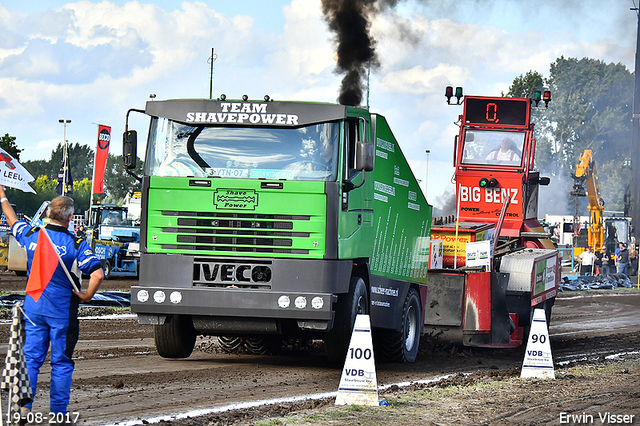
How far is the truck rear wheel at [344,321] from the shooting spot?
33.4ft

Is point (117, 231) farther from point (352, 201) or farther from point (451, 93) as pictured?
point (352, 201)

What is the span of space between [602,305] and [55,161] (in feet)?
374

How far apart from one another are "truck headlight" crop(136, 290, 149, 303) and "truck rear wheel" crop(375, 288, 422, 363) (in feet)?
11.4

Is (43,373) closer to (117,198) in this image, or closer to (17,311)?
(17,311)

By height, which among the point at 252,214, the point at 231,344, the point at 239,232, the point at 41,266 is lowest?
the point at 231,344

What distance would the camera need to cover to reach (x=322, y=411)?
7.59 meters

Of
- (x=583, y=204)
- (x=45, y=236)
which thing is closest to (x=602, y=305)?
(x=45, y=236)

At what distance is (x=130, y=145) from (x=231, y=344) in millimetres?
3762

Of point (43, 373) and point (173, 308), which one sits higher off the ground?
point (173, 308)

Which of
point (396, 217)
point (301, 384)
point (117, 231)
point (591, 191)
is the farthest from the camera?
point (591, 191)

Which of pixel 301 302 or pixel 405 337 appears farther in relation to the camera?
pixel 405 337

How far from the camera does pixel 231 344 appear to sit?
41.3ft

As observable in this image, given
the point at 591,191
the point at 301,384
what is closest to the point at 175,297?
the point at 301,384

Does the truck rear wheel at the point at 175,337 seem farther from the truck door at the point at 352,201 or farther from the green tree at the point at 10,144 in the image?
the green tree at the point at 10,144
